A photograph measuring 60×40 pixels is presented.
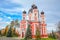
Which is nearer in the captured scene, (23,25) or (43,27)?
(23,25)

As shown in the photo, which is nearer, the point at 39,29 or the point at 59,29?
the point at 59,29

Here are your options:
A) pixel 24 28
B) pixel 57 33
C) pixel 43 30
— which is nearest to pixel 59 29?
pixel 57 33

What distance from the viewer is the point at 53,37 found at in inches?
365

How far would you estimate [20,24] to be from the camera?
9336 millimetres

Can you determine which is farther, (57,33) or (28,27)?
(28,27)

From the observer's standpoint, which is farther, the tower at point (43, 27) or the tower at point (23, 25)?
the tower at point (43, 27)

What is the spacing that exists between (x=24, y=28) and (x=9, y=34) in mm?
760

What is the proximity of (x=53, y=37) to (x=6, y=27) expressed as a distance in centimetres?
225

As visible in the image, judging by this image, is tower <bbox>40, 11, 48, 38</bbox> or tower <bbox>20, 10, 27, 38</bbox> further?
tower <bbox>40, 11, 48, 38</bbox>

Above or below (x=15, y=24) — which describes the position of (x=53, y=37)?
below

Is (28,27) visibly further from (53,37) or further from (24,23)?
(53,37)

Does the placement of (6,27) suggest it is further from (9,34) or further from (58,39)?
(58,39)

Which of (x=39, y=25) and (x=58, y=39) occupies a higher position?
(x=39, y=25)

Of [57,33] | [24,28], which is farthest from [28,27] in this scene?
[57,33]
